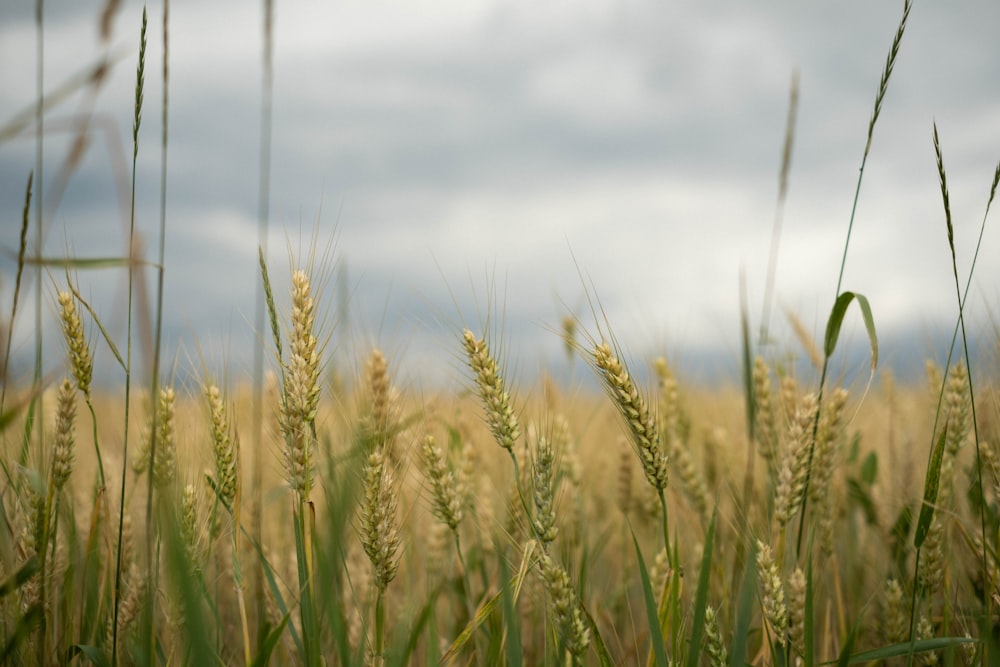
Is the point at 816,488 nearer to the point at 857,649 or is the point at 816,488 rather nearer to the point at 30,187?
the point at 857,649

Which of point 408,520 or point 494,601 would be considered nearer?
point 494,601

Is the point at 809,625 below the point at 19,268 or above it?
below

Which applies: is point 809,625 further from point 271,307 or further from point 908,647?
point 271,307

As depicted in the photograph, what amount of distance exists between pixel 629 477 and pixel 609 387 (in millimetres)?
1144

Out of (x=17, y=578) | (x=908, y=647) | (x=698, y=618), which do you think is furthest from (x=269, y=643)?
(x=908, y=647)

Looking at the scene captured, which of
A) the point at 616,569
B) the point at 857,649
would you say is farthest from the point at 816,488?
the point at 616,569

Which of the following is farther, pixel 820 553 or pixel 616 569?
pixel 616 569

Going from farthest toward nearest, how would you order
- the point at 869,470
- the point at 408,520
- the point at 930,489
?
the point at 869,470
the point at 408,520
the point at 930,489

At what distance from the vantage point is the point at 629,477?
8.46 feet

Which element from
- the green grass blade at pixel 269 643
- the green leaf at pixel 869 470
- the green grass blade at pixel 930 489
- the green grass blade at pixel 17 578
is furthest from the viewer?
the green leaf at pixel 869 470

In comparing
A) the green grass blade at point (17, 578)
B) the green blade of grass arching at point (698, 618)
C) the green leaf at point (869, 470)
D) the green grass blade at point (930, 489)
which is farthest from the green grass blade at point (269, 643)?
the green leaf at point (869, 470)

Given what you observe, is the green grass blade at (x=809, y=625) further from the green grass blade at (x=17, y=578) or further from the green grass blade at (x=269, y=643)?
the green grass blade at (x=17, y=578)

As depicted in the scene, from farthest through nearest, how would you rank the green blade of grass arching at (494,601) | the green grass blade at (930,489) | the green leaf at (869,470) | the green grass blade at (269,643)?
the green leaf at (869,470)
the green grass blade at (930,489)
the green blade of grass arching at (494,601)
the green grass blade at (269,643)

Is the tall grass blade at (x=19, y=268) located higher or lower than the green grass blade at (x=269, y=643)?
higher
